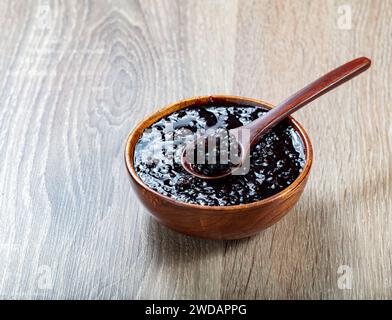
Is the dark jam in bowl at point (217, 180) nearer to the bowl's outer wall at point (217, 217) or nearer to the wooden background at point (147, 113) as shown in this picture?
the bowl's outer wall at point (217, 217)

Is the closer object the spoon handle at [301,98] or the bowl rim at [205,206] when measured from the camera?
the bowl rim at [205,206]

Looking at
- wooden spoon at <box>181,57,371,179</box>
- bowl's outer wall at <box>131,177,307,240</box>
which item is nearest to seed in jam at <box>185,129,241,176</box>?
wooden spoon at <box>181,57,371,179</box>

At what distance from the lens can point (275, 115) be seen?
4.05 feet

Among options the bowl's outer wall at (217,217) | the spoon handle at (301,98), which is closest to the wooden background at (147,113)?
the bowl's outer wall at (217,217)

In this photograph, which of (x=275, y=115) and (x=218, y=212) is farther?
(x=275, y=115)

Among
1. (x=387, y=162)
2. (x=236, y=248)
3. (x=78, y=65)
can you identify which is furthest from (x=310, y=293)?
(x=78, y=65)

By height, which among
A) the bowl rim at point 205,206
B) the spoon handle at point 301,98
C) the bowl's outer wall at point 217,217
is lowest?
the bowl's outer wall at point 217,217

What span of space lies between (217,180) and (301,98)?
0.87 ft

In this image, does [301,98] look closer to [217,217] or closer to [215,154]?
[215,154]

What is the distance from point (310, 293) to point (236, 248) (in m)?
0.17

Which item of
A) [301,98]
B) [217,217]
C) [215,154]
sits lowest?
[217,217]

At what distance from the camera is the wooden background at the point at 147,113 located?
1.16 metres

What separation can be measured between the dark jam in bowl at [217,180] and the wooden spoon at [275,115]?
1 centimetres

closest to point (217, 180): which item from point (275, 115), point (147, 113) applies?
point (275, 115)
